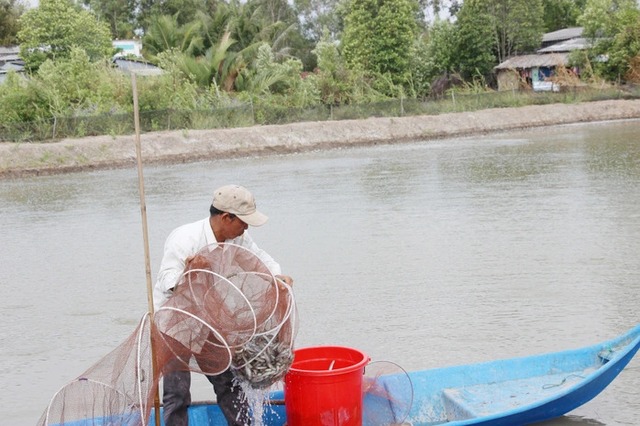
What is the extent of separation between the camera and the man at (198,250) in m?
4.49

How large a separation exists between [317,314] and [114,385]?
3982 mm

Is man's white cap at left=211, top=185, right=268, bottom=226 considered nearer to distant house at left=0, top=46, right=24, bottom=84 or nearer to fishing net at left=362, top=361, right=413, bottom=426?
fishing net at left=362, top=361, right=413, bottom=426

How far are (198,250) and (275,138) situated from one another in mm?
25575

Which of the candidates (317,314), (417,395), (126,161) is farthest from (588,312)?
(126,161)

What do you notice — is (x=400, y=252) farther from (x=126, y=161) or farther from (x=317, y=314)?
(x=126, y=161)

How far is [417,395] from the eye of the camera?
5.27 meters

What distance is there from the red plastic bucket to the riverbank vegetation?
24662 mm

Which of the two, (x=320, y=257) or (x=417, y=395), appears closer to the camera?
(x=417, y=395)

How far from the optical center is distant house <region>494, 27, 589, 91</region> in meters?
43.6

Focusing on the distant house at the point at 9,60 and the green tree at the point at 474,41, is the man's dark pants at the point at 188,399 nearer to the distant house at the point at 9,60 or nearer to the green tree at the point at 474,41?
the distant house at the point at 9,60

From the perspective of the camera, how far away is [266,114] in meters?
32.0

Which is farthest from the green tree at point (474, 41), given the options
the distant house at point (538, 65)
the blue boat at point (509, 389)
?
the blue boat at point (509, 389)

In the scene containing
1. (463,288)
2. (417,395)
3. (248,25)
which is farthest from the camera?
(248,25)

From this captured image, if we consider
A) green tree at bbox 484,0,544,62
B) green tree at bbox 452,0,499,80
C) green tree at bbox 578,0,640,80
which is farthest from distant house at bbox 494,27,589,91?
green tree at bbox 578,0,640,80
